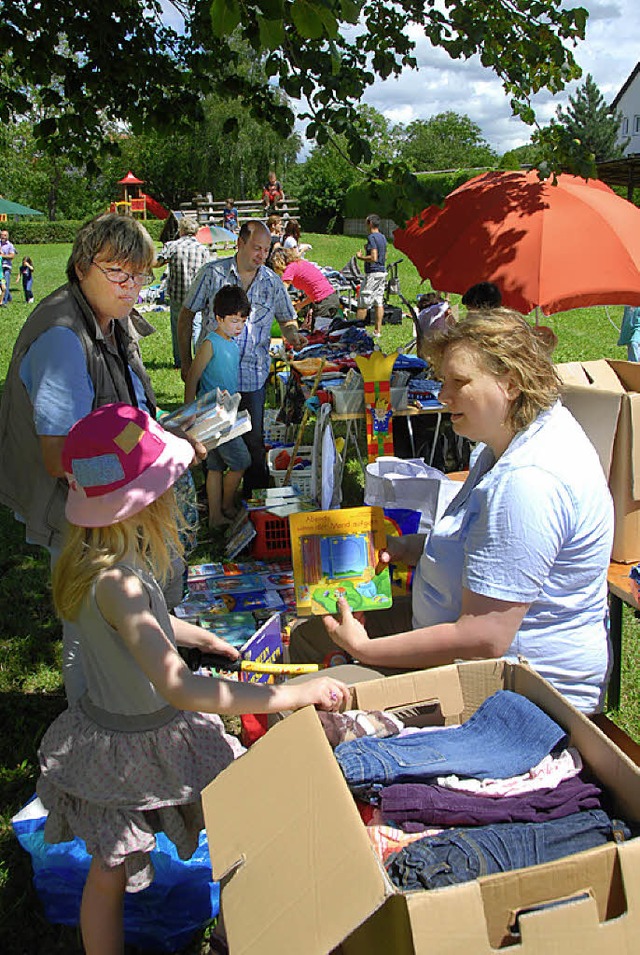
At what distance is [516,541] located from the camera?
1933 millimetres

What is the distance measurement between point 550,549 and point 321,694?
64 cm

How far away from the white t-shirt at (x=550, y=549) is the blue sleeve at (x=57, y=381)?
1167 mm

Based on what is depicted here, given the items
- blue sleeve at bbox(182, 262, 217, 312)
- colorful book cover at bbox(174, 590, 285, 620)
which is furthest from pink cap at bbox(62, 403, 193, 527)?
blue sleeve at bbox(182, 262, 217, 312)

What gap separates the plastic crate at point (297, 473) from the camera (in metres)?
5.55

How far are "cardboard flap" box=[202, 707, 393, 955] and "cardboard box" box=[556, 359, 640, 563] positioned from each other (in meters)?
1.87

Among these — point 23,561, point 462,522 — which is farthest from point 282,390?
point 462,522

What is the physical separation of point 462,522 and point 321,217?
39.0 m

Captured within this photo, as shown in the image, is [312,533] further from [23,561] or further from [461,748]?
[23,561]

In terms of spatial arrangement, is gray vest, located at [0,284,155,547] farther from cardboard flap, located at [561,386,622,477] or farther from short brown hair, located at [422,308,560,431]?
cardboard flap, located at [561,386,622,477]

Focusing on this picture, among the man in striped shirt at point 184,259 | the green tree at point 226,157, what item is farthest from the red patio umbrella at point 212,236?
the green tree at point 226,157

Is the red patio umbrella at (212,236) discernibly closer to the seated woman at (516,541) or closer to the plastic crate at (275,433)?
the plastic crate at (275,433)

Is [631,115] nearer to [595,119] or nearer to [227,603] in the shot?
[595,119]

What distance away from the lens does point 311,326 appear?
31.2ft

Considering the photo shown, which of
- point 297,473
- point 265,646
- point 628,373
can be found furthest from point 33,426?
point 297,473
